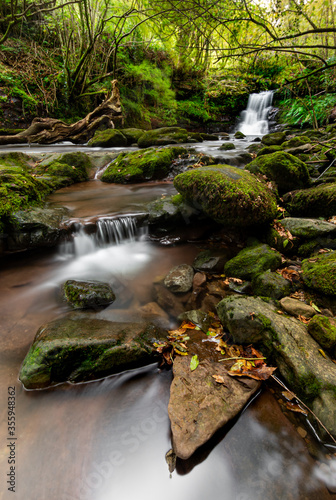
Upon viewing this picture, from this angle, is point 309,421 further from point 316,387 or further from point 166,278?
point 166,278

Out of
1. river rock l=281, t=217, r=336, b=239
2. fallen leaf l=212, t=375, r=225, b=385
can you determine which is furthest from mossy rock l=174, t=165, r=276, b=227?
fallen leaf l=212, t=375, r=225, b=385

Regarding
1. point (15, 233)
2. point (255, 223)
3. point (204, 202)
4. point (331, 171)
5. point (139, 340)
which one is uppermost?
point (331, 171)

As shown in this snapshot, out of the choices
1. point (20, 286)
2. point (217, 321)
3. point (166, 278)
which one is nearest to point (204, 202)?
point (166, 278)

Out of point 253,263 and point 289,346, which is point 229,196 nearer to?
point 253,263

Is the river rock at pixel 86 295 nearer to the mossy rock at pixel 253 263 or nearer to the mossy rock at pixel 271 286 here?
the mossy rock at pixel 253 263

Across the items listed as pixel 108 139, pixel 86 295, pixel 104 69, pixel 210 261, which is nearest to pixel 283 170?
pixel 210 261

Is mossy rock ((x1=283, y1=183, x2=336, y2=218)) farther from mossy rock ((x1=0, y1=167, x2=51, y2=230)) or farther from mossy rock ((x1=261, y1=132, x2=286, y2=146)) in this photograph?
mossy rock ((x1=261, y1=132, x2=286, y2=146))

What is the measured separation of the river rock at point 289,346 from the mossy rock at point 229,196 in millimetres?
1539

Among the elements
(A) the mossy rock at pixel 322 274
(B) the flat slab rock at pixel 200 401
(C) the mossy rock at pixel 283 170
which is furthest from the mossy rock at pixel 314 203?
(B) the flat slab rock at pixel 200 401

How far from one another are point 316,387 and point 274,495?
819 millimetres

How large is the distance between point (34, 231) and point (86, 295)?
178 cm

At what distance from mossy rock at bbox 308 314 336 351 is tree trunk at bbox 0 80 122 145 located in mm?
12048

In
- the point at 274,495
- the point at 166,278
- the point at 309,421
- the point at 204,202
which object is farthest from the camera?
the point at 204,202

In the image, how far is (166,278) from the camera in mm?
3604
